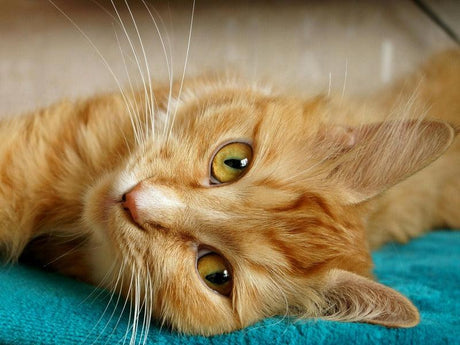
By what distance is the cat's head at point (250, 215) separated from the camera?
1231 millimetres

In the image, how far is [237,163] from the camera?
1.35 meters

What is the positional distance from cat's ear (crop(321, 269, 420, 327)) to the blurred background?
2.36 feet

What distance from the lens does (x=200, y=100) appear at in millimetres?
1575

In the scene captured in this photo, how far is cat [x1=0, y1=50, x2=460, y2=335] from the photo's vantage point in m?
1.24

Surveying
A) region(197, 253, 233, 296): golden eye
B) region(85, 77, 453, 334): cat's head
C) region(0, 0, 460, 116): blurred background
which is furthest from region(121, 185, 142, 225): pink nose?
region(0, 0, 460, 116): blurred background

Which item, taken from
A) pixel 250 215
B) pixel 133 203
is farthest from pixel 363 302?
pixel 133 203

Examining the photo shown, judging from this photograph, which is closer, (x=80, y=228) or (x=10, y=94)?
(x=80, y=228)

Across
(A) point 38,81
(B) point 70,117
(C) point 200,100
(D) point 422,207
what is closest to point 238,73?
(C) point 200,100

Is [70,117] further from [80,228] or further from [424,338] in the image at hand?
[424,338]

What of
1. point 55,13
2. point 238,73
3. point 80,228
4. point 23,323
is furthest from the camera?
point 55,13

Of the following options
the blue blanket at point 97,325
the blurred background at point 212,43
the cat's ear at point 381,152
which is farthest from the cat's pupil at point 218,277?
the blurred background at point 212,43

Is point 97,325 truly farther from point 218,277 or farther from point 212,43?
point 212,43

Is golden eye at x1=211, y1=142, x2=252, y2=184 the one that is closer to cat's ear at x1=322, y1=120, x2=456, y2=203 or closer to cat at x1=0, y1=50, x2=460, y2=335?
cat at x1=0, y1=50, x2=460, y2=335

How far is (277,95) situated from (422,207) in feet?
3.50
